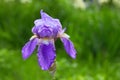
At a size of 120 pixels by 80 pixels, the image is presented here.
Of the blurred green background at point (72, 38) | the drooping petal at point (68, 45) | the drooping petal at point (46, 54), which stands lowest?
the drooping petal at point (46, 54)

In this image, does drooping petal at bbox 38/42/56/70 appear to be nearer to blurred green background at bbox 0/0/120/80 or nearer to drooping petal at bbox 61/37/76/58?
drooping petal at bbox 61/37/76/58

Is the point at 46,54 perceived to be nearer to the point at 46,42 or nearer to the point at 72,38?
the point at 46,42

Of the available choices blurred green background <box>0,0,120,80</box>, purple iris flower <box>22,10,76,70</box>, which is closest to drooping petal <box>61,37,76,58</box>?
purple iris flower <box>22,10,76,70</box>

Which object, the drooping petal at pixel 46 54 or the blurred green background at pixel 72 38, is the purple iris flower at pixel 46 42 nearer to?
the drooping petal at pixel 46 54

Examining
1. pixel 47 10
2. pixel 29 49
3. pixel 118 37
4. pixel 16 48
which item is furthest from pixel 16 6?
pixel 29 49

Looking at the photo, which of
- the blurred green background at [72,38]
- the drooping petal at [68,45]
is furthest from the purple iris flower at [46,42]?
the blurred green background at [72,38]

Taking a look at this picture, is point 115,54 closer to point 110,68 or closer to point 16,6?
point 110,68

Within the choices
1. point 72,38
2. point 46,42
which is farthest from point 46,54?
point 72,38
